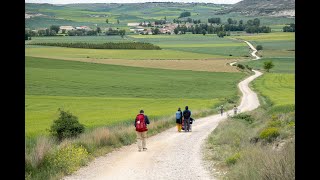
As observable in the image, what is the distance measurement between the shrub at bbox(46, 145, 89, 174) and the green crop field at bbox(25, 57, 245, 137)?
460 inches

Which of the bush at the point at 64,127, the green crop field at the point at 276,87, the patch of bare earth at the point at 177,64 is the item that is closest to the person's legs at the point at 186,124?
the bush at the point at 64,127

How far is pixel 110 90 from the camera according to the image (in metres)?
66.9

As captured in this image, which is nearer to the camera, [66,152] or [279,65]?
[66,152]

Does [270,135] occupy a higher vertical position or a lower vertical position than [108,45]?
lower

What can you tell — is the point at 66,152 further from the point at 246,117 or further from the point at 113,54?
the point at 113,54

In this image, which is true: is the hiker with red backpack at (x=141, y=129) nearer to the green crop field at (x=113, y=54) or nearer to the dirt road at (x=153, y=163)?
the dirt road at (x=153, y=163)

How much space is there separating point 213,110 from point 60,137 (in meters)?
30.6

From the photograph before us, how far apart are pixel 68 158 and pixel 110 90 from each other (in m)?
51.4

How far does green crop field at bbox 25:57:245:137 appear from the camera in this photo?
140ft

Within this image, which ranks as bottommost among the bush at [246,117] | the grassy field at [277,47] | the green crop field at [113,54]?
the bush at [246,117]

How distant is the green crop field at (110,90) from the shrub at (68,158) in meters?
11.7

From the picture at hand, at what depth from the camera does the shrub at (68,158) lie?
14836 millimetres

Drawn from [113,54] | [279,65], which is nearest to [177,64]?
[113,54]
